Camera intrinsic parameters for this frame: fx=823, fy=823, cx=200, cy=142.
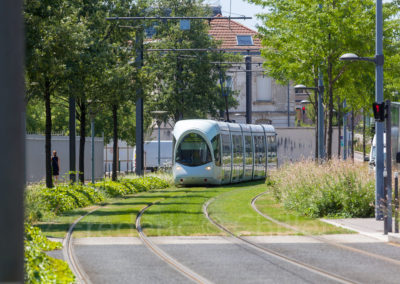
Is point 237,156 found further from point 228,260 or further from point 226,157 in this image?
point 228,260

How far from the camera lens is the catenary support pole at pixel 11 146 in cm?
249

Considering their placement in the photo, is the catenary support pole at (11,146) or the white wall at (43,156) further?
the white wall at (43,156)

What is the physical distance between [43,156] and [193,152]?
6140 mm

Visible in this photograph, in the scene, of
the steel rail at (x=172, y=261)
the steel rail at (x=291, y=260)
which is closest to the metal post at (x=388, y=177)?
the steel rail at (x=291, y=260)

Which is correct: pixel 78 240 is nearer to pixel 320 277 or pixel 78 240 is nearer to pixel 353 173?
pixel 320 277

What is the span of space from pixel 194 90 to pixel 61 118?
9.05 metres

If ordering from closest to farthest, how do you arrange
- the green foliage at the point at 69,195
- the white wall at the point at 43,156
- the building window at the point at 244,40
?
the green foliage at the point at 69,195 < the white wall at the point at 43,156 < the building window at the point at 244,40

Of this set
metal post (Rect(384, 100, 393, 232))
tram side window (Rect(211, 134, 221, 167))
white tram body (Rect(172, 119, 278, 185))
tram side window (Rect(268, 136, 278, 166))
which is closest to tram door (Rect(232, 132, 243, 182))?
white tram body (Rect(172, 119, 278, 185))

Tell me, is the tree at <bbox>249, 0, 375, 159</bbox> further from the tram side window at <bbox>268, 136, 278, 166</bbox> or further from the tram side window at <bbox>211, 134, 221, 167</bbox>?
the tram side window at <bbox>268, 136, 278, 166</bbox>

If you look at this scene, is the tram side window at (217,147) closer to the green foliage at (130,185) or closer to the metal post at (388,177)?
the green foliage at (130,185)

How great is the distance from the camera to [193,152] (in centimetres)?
3428

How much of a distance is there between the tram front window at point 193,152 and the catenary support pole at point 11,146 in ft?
103

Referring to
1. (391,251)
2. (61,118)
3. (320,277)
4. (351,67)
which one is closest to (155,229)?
(391,251)

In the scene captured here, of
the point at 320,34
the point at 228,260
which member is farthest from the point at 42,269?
the point at 320,34
